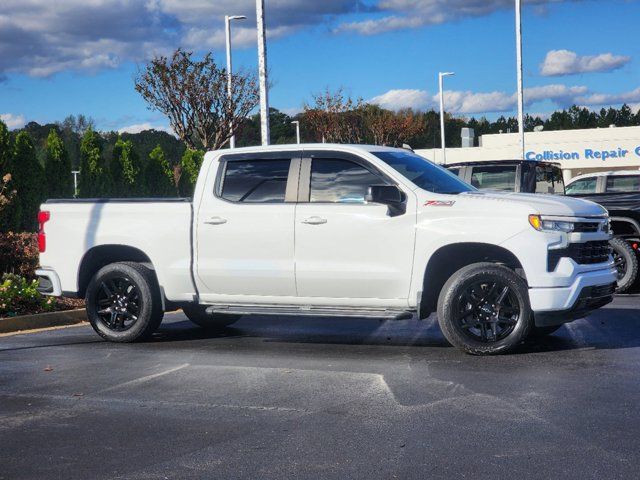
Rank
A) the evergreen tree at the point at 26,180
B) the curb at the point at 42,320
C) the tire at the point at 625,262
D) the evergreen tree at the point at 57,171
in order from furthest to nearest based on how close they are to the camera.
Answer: the evergreen tree at the point at 57,171 < the evergreen tree at the point at 26,180 < the tire at the point at 625,262 < the curb at the point at 42,320

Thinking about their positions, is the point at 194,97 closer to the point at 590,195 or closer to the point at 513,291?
the point at 590,195

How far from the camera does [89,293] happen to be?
10781mm

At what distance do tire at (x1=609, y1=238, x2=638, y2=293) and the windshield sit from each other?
5520mm

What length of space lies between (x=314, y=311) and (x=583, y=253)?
2.67 m

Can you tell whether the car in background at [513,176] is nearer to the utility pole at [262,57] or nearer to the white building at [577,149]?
the utility pole at [262,57]

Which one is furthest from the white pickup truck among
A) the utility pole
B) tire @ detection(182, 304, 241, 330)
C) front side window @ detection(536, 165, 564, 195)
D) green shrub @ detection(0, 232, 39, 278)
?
the utility pole

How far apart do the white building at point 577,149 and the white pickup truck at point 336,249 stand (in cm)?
5228

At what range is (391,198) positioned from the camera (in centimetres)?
932

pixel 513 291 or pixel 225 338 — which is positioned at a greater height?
pixel 513 291

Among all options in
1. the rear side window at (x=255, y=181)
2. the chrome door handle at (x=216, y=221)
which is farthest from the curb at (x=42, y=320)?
the rear side window at (x=255, y=181)

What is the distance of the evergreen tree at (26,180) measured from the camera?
1967 cm

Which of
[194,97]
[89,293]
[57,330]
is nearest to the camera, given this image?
[89,293]

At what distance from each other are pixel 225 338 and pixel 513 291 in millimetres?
3591

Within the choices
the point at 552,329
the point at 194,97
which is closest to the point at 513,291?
the point at 552,329
